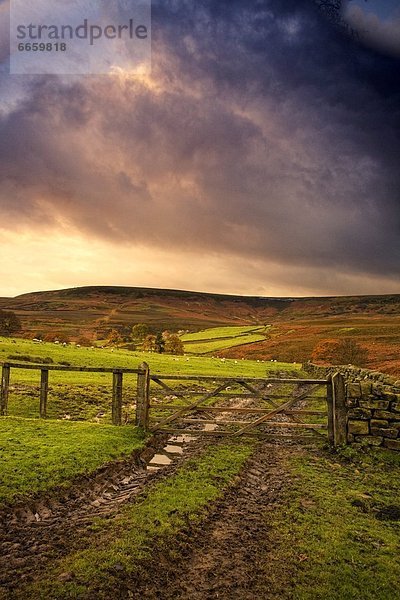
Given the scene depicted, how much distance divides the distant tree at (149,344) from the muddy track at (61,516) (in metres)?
62.6

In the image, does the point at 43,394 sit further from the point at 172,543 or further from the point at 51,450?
the point at 172,543

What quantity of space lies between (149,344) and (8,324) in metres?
26.0

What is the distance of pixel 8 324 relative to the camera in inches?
2534

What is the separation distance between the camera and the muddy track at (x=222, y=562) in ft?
17.4

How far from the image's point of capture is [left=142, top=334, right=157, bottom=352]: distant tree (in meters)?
73.2

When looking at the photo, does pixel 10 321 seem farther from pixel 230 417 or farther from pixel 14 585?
pixel 14 585

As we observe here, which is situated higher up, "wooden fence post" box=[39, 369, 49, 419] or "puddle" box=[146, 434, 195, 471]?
"wooden fence post" box=[39, 369, 49, 419]

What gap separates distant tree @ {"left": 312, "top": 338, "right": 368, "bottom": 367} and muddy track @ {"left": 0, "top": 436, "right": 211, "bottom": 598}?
128 ft

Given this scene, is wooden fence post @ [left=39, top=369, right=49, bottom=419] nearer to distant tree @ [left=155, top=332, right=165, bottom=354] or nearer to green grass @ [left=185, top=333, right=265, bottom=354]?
distant tree @ [left=155, top=332, right=165, bottom=354]

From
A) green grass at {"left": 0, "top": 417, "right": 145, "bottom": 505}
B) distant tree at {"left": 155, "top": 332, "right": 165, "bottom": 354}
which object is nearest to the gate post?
green grass at {"left": 0, "top": 417, "right": 145, "bottom": 505}

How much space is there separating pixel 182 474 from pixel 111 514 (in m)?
2.91

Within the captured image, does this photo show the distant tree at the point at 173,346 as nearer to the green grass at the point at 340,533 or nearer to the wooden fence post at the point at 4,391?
the wooden fence post at the point at 4,391

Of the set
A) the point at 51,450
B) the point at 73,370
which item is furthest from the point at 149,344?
the point at 51,450

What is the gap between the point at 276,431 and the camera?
17.3 meters
